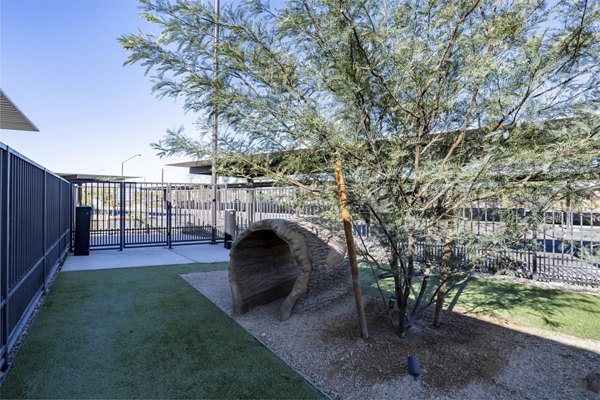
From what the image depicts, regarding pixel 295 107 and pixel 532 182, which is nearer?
pixel 532 182

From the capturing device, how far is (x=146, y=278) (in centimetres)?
590

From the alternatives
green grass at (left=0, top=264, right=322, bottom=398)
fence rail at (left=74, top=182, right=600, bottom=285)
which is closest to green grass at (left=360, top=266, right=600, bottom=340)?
fence rail at (left=74, top=182, right=600, bottom=285)

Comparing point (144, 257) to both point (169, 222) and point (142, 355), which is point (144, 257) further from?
point (142, 355)

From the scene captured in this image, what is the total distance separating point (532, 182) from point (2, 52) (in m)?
9.00

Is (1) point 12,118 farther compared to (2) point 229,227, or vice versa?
(2) point 229,227

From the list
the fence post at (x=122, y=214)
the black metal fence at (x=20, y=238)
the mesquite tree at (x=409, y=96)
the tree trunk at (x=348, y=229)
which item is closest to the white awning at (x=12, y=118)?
the fence post at (x=122, y=214)

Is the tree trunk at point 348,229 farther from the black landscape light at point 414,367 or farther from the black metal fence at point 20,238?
the black metal fence at point 20,238

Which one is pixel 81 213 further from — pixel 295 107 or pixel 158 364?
pixel 295 107

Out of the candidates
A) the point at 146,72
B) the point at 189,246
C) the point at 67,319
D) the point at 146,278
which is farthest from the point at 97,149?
the point at 146,72

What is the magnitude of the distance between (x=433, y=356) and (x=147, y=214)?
361 inches

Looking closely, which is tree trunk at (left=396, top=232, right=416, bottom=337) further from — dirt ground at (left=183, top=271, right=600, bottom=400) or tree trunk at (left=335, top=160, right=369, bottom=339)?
tree trunk at (left=335, top=160, right=369, bottom=339)

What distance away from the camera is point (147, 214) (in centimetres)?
991

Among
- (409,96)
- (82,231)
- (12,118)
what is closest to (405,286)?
(409,96)

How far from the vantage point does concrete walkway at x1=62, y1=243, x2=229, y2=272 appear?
23.3ft
